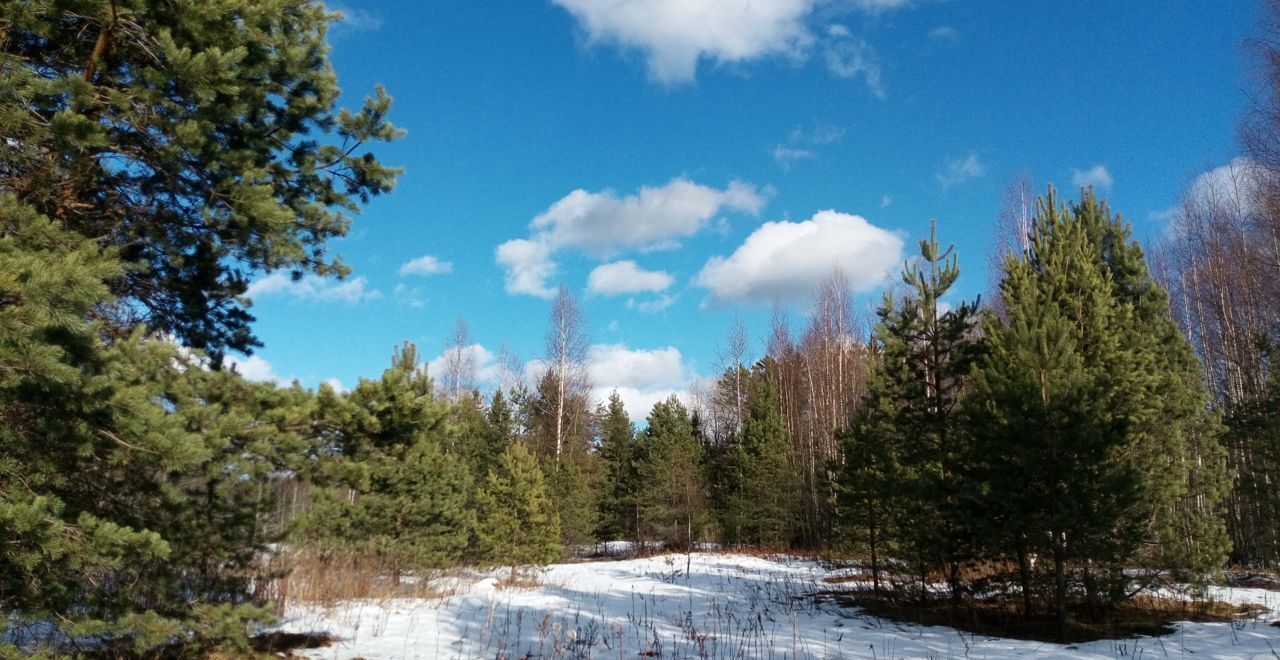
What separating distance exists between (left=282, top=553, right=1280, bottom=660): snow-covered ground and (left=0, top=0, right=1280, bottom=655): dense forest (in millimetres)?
1090

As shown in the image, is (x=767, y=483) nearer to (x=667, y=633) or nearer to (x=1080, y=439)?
(x=1080, y=439)

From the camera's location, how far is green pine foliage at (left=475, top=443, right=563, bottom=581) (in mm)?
19453

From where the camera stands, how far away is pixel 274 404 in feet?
17.3

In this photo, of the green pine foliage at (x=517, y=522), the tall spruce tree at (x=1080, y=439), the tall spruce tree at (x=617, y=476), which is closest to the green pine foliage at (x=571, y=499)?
the tall spruce tree at (x=617, y=476)

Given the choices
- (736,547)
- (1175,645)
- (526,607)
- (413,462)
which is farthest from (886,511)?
(736,547)

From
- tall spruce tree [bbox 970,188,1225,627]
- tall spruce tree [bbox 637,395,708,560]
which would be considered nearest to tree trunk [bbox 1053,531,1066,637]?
tall spruce tree [bbox 970,188,1225,627]

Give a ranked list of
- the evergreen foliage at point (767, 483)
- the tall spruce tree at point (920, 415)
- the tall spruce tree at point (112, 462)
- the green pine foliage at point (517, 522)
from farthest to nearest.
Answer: the evergreen foliage at point (767, 483) < the green pine foliage at point (517, 522) < the tall spruce tree at point (920, 415) < the tall spruce tree at point (112, 462)

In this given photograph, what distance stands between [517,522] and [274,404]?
1525cm

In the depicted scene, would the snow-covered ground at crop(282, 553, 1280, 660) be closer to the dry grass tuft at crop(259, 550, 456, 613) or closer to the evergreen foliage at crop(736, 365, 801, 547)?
the dry grass tuft at crop(259, 550, 456, 613)

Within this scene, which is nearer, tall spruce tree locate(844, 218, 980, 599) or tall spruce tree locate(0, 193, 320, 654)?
tall spruce tree locate(0, 193, 320, 654)

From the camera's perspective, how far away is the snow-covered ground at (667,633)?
24.3ft

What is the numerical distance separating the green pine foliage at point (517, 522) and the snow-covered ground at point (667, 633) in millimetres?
6119

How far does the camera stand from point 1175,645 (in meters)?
8.67

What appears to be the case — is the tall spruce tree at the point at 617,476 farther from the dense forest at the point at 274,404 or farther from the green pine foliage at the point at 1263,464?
the green pine foliage at the point at 1263,464
